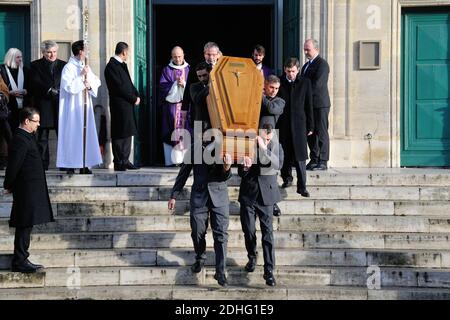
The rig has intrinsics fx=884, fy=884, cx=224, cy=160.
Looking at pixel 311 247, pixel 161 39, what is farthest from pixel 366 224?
pixel 161 39

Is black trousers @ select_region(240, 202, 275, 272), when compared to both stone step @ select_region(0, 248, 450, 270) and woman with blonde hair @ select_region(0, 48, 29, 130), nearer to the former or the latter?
stone step @ select_region(0, 248, 450, 270)

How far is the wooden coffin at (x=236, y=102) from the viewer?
28.9ft

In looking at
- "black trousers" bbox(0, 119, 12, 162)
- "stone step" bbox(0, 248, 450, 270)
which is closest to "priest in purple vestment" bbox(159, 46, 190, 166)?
"black trousers" bbox(0, 119, 12, 162)

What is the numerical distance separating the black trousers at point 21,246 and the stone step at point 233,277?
16 centimetres

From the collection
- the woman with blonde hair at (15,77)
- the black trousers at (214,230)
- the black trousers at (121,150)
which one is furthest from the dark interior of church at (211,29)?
the black trousers at (214,230)

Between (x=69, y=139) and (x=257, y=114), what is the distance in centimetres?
401

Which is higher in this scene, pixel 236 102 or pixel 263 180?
pixel 236 102

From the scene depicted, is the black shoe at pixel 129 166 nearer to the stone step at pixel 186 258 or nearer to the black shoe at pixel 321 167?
the black shoe at pixel 321 167

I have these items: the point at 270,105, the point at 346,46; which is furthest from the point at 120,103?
the point at 346,46

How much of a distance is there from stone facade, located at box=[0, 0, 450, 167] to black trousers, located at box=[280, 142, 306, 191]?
2.51m

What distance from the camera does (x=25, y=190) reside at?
9.53 meters

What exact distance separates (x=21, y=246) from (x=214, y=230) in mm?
2106

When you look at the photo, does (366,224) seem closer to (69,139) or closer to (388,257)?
(388,257)

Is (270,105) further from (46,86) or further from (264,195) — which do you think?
(46,86)
